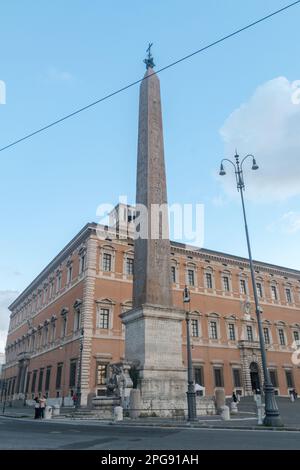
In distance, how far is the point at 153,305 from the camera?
52.4 ft

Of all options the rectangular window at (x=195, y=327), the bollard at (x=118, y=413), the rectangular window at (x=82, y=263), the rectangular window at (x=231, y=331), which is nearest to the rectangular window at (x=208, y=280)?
the rectangular window at (x=195, y=327)

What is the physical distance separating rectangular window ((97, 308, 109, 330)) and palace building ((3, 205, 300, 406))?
0.07 metres

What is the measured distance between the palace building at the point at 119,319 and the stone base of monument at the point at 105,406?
33.5 ft

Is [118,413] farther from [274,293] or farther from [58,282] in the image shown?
[274,293]

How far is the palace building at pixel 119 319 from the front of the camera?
29.4m

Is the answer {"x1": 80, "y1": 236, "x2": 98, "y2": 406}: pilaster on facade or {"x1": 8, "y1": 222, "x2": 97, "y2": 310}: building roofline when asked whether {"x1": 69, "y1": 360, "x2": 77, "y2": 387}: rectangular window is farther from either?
{"x1": 8, "y1": 222, "x2": 97, "y2": 310}: building roofline

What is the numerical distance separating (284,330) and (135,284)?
2840 cm

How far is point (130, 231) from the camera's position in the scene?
1361 inches

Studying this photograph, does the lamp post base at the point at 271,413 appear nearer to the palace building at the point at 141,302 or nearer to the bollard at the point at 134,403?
the bollard at the point at 134,403

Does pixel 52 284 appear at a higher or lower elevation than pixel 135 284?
higher

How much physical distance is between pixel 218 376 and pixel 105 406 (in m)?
20.9
